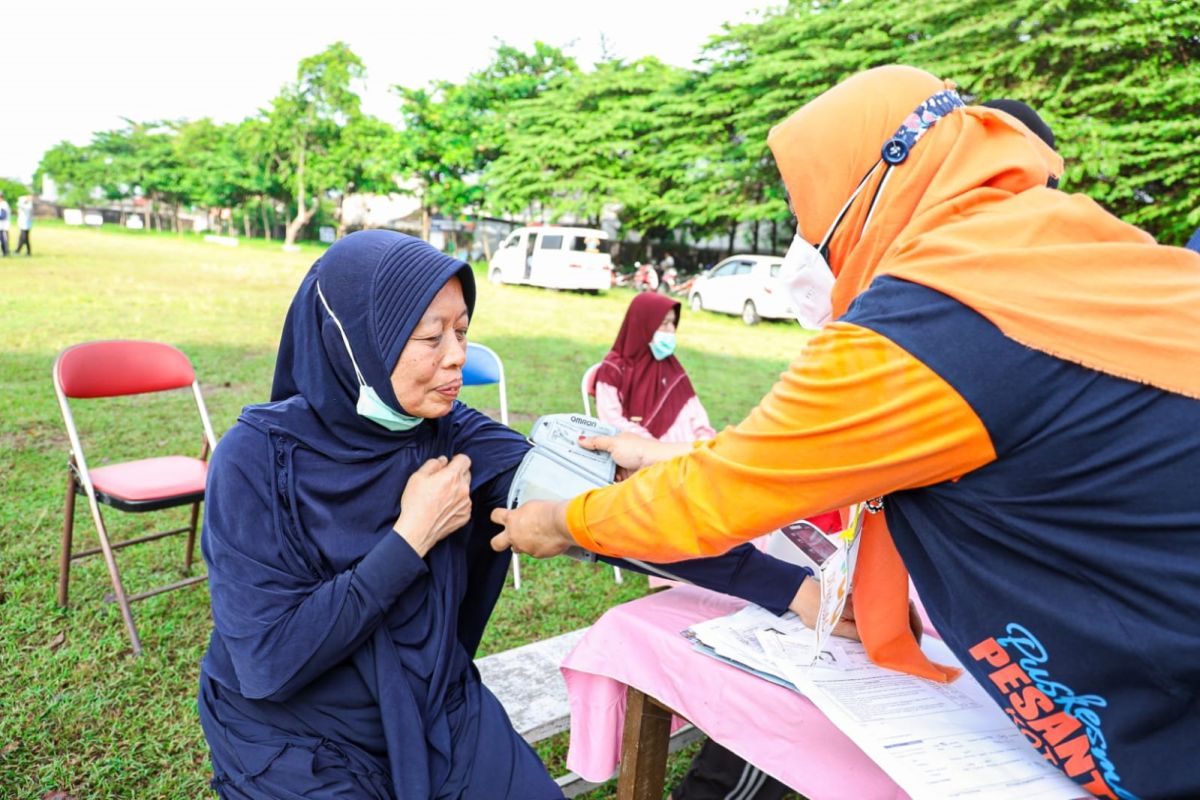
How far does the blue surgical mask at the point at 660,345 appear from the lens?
4668 millimetres

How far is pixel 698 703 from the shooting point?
149 centimetres

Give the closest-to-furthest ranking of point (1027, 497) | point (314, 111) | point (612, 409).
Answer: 1. point (1027, 497)
2. point (612, 409)
3. point (314, 111)

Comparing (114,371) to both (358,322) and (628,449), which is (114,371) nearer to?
(358,322)

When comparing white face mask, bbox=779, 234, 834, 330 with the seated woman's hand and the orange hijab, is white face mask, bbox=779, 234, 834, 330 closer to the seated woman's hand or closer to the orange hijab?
the orange hijab

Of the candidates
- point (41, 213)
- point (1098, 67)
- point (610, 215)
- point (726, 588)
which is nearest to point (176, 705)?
point (726, 588)

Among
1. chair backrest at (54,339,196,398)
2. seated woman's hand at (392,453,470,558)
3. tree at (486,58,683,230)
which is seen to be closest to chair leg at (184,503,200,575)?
chair backrest at (54,339,196,398)

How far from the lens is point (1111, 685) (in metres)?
1.04

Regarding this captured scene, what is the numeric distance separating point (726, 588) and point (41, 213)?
74386 mm

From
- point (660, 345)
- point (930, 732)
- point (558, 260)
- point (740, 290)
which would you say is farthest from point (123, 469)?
point (558, 260)

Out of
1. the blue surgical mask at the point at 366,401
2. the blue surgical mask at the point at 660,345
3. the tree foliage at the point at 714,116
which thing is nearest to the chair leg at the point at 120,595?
the blue surgical mask at the point at 366,401

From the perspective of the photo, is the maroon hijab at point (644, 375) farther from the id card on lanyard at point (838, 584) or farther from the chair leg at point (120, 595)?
the id card on lanyard at point (838, 584)

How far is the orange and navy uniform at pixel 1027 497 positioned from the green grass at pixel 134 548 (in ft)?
6.25

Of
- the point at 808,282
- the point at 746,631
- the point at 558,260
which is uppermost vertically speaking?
the point at 808,282

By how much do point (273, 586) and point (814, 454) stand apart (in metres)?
1.09
